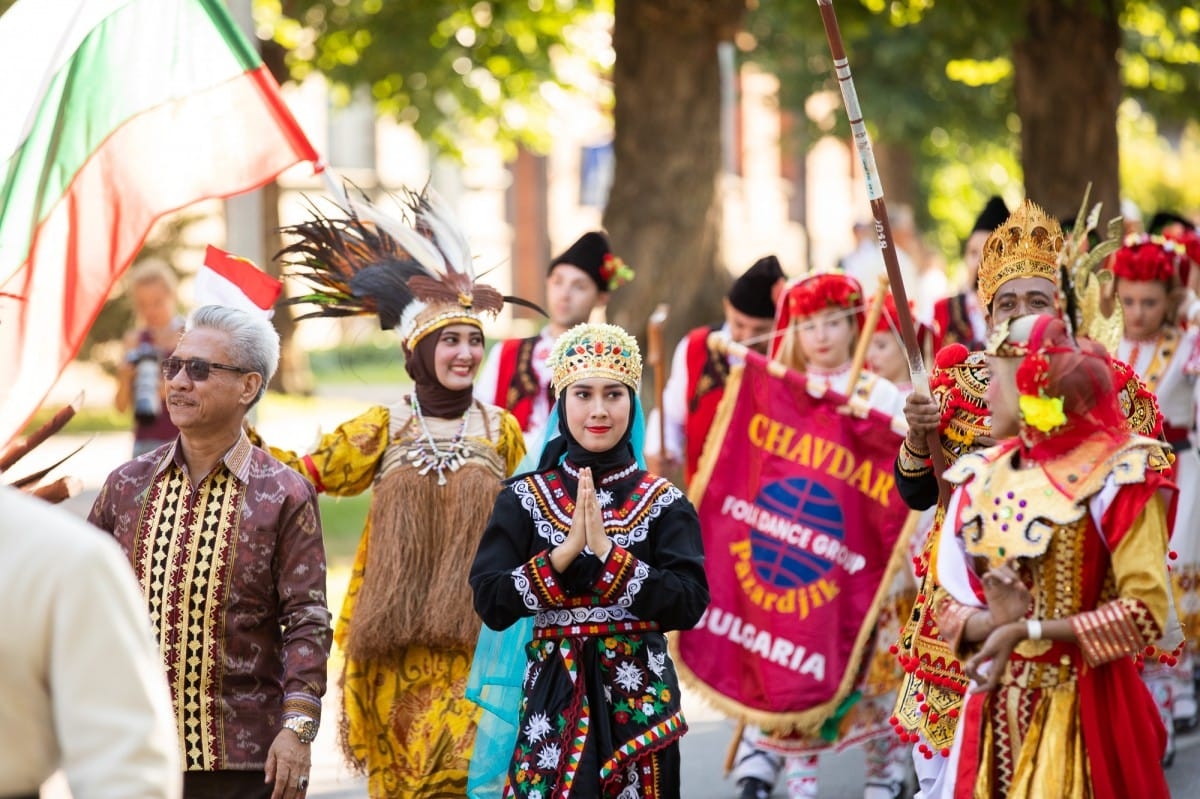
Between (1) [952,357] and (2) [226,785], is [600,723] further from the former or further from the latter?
(1) [952,357]

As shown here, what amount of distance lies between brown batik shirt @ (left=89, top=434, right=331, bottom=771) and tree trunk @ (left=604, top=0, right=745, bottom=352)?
935 centimetres

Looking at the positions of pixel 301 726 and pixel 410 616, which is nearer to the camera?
pixel 301 726

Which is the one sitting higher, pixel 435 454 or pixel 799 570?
pixel 435 454

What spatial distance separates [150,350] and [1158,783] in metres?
7.12

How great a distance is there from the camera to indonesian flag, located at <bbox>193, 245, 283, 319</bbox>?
5.96 meters

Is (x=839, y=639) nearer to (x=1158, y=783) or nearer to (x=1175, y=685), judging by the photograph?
(x=1175, y=685)

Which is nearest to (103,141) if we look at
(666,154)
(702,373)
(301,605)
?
(301,605)

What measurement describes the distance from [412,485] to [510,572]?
1.23 metres

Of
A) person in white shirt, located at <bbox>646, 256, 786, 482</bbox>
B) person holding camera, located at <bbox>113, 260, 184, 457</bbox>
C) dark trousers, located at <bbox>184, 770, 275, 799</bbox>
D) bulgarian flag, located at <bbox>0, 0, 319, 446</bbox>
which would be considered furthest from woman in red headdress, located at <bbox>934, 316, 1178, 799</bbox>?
person holding camera, located at <bbox>113, 260, 184, 457</bbox>

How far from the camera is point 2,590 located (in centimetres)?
281

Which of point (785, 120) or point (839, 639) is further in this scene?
point (785, 120)

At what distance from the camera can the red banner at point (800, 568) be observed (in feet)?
24.2

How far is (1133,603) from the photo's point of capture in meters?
4.22

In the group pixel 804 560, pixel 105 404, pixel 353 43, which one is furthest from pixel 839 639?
pixel 105 404
